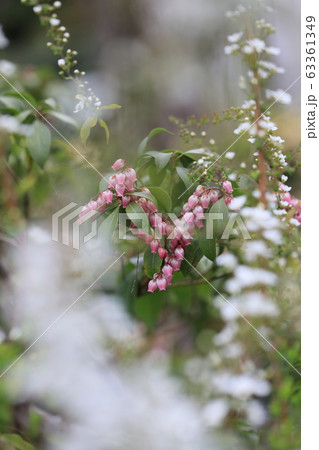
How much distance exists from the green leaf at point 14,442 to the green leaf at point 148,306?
0.21 metres

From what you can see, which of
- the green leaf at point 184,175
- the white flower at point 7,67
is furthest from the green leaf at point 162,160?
the white flower at point 7,67

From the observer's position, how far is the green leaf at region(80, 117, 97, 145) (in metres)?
0.50

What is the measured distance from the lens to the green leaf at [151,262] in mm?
458

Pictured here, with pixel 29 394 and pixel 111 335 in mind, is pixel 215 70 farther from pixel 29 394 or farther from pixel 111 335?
pixel 29 394

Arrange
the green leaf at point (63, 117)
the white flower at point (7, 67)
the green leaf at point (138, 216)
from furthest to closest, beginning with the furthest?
the white flower at point (7, 67) → the green leaf at point (63, 117) → the green leaf at point (138, 216)

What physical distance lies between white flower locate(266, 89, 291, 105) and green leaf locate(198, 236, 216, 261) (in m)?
0.15

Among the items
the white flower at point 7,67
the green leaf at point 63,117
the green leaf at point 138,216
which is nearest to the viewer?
the green leaf at point 138,216

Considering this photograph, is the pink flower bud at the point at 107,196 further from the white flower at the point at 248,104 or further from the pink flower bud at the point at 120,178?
the white flower at the point at 248,104

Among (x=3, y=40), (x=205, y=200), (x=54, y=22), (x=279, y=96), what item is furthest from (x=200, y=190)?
(x=3, y=40)

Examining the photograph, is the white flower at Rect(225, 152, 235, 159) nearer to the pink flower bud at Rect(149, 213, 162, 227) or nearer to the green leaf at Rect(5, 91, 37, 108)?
the pink flower bud at Rect(149, 213, 162, 227)

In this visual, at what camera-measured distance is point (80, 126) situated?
52cm

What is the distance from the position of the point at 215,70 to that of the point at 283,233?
208 millimetres

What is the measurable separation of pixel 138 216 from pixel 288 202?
5.8 inches

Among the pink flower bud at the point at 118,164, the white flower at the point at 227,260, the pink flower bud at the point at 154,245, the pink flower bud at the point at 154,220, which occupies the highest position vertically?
the pink flower bud at the point at 118,164
